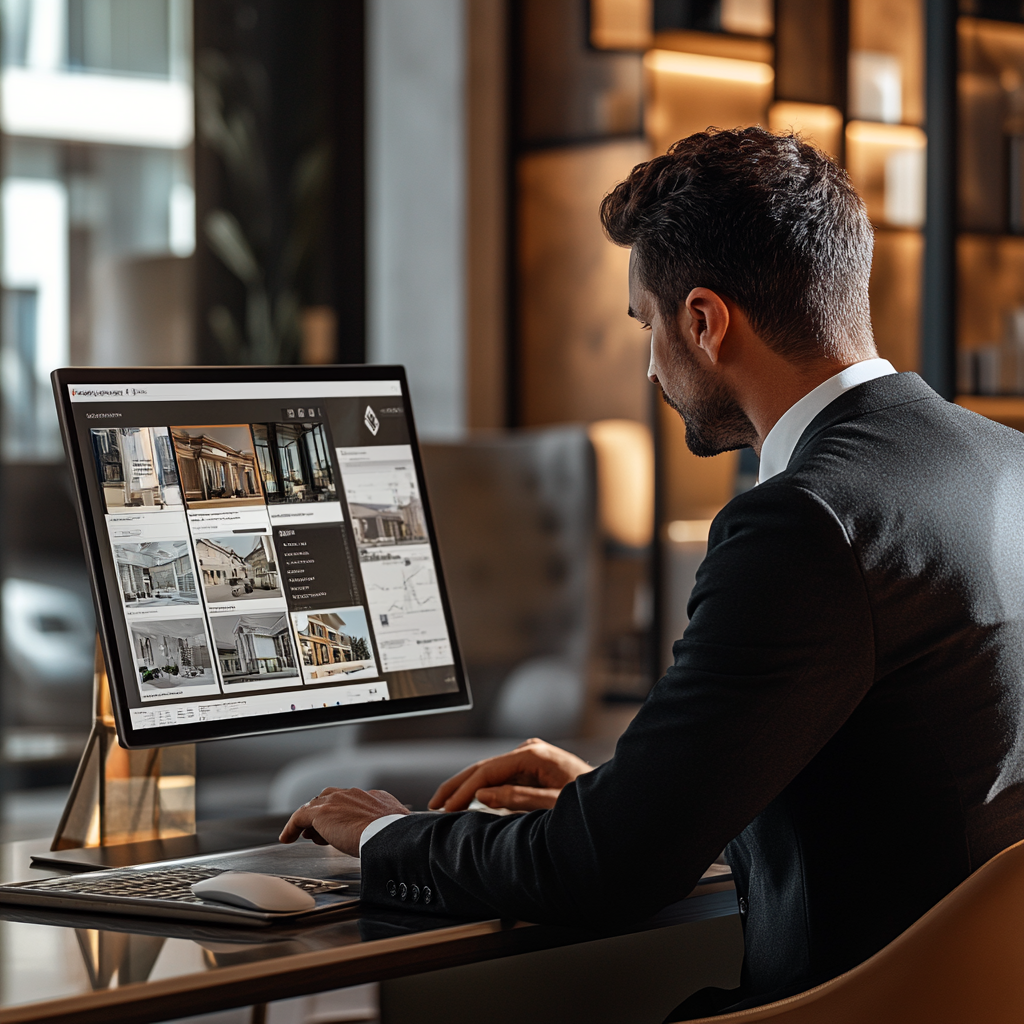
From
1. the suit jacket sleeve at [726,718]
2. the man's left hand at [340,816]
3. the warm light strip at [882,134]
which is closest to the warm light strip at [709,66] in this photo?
the warm light strip at [882,134]

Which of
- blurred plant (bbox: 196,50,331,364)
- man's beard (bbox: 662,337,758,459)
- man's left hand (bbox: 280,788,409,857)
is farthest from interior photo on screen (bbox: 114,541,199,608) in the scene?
blurred plant (bbox: 196,50,331,364)

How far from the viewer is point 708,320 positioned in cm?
128

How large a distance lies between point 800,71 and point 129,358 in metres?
2.10

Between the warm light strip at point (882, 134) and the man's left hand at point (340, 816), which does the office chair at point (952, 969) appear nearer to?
the man's left hand at point (340, 816)

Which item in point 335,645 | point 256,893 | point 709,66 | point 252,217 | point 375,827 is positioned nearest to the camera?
point 256,893

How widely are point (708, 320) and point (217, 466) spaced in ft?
1.71

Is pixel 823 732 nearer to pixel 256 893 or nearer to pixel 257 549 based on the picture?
pixel 256 893

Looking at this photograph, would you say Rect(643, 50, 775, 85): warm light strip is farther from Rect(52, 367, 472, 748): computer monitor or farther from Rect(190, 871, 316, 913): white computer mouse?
Rect(190, 871, 316, 913): white computer mouse

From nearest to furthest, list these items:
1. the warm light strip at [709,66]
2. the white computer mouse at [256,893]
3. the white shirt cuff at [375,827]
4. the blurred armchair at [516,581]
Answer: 1. the white computer mouse at [256,893]
2. the white shirt cuff at [375,827]
3. the blurred armchair at [516,581]
4. the warm light strip at [709,66]

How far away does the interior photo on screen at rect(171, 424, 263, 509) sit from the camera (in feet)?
4.82

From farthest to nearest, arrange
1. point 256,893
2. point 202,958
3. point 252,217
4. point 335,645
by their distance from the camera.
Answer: point 252,217, point 335,645, point 256,893, point 202,958

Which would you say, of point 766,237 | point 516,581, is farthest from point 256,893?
point 516,581

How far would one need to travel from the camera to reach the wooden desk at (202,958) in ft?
3.13

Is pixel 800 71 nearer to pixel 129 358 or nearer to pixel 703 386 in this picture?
pixel 129 358
